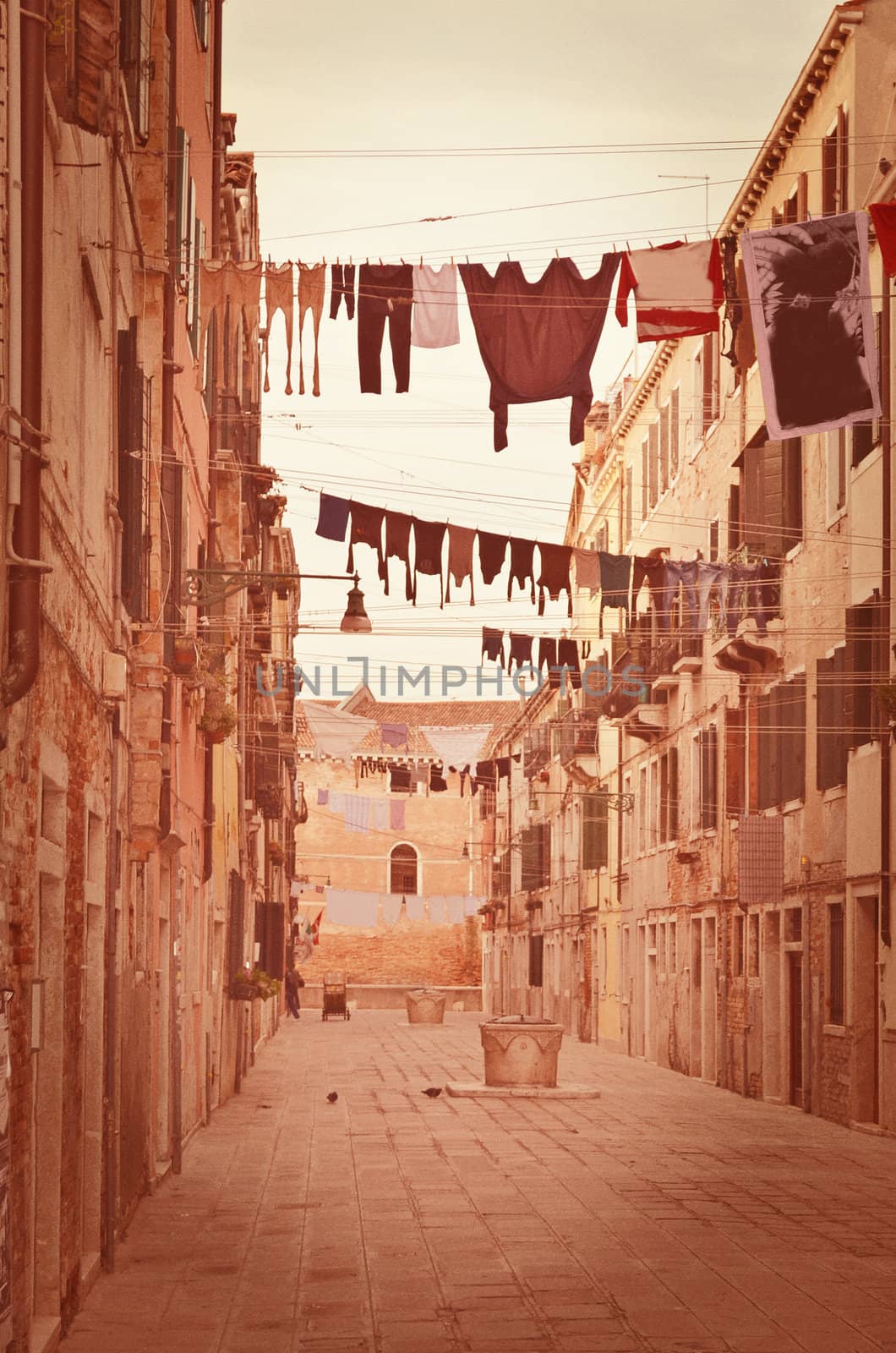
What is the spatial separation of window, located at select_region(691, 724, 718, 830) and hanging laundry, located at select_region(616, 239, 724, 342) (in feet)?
51.2

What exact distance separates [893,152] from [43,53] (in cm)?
1609

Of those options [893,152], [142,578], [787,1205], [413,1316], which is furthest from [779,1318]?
[893,152]

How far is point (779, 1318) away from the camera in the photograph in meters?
9.77

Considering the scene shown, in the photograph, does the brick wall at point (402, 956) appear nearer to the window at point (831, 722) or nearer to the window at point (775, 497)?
the window at point (775, 497)

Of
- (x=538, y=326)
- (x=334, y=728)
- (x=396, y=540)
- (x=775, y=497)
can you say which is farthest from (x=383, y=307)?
(x=334, y=728)

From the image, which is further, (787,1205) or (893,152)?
(893,152)

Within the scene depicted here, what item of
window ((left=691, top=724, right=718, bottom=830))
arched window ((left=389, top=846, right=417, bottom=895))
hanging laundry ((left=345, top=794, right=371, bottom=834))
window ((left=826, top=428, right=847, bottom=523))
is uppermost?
window ((left=826, top=428, right=847, bottom=523))

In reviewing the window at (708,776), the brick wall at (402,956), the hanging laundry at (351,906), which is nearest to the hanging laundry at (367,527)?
the window at (708,776)

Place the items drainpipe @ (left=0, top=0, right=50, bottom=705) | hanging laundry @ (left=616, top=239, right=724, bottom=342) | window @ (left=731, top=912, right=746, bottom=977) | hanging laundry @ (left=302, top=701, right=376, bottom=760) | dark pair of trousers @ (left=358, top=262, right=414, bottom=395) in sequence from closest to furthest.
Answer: drainpipe @ (left=0, top=0, right=50, bottom=705) < dark pair of trousers @ (left=358, top=262, right=414, bottom=395) < hanging laundry @ (left=616, top=239, right=724, bottom=342) < window @ (left=731, top=912, right=746, bottom=977) < hanging laundry @ (left=302, top=701, right=376, bottom=760)

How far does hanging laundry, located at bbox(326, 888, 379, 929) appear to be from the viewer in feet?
225

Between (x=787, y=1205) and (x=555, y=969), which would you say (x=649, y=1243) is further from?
(x=555, y=969)

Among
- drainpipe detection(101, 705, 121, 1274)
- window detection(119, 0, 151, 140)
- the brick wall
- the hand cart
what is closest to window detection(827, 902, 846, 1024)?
drainpipe detection(101, 705, 121, 1274)

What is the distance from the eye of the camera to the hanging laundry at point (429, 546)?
20.2m

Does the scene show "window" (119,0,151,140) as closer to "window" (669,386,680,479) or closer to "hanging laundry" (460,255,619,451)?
"hanging laundry" (460,255,619,451)
